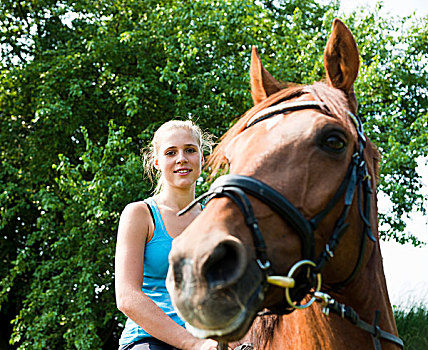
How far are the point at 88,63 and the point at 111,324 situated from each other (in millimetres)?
6698

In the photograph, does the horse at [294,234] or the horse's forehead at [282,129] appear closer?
the horse at [294,234]

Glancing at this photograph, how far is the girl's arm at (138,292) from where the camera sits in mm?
2273

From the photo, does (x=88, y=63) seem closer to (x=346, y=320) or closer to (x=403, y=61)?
(x=403, y=61)

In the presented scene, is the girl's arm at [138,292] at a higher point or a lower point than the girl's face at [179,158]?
lower

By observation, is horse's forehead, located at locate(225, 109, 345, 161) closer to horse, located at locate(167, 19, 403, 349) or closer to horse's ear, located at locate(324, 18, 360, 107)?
horse, located at locate(167, 19, 403, 349)

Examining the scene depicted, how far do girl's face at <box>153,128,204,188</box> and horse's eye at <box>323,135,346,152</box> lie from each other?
46.8 inches

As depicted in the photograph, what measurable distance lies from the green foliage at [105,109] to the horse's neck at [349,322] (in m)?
7.24

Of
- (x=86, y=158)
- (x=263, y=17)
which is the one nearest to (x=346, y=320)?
(x=86, y=158)

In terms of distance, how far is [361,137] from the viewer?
2.03m

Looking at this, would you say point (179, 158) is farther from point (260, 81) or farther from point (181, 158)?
point (260, 81)

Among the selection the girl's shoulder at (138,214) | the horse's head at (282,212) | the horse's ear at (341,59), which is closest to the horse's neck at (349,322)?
the horse's head at (282,212)

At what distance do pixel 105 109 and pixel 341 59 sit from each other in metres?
10.8

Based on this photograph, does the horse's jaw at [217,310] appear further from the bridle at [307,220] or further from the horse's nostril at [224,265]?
the bridle at [307,220]

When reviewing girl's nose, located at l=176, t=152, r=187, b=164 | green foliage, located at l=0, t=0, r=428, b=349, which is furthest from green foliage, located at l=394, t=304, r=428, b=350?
girl's nose, located at l=176, t=152, r=187, b=164
